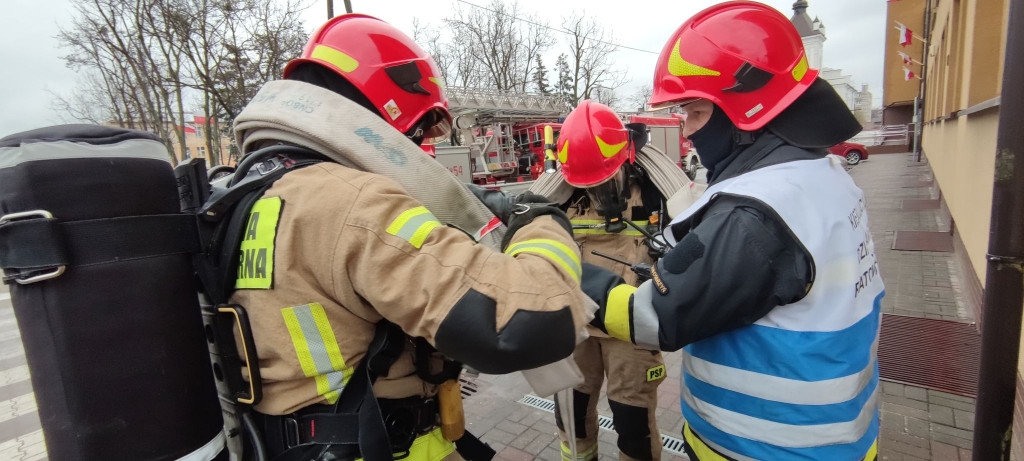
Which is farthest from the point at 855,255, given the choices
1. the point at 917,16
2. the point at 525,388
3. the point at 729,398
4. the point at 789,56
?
the point at 917,16

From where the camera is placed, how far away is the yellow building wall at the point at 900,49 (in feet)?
73.2

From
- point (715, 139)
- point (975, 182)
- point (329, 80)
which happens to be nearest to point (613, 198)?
point (715, 139)

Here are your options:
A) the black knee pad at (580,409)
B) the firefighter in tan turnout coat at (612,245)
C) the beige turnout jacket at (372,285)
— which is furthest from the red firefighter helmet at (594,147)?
the beige turnout jacket at (372,285)

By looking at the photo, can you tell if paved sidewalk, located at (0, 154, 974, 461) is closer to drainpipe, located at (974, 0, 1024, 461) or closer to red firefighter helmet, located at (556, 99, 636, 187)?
drainpipe, located at (974, 0, 1024, 461)


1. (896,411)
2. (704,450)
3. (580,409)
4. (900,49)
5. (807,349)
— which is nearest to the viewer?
(807,349)

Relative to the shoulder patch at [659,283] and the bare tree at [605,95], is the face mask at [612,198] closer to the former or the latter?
the shoulder patch at [659,283]

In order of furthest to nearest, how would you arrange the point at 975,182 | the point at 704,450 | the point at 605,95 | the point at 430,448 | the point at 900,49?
the point at 605,95
the point at 900,49
the point at 975,182
the point at 704,450
the point at 430,448

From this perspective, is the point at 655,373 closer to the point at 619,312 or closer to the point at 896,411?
the point at 619,312

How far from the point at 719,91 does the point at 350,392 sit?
4.57 feet

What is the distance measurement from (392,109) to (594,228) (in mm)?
1644

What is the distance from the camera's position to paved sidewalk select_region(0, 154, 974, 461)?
113 inches

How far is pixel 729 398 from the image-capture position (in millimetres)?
1440

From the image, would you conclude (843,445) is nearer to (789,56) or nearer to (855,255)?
(855,255)

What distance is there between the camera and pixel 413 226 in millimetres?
1022
